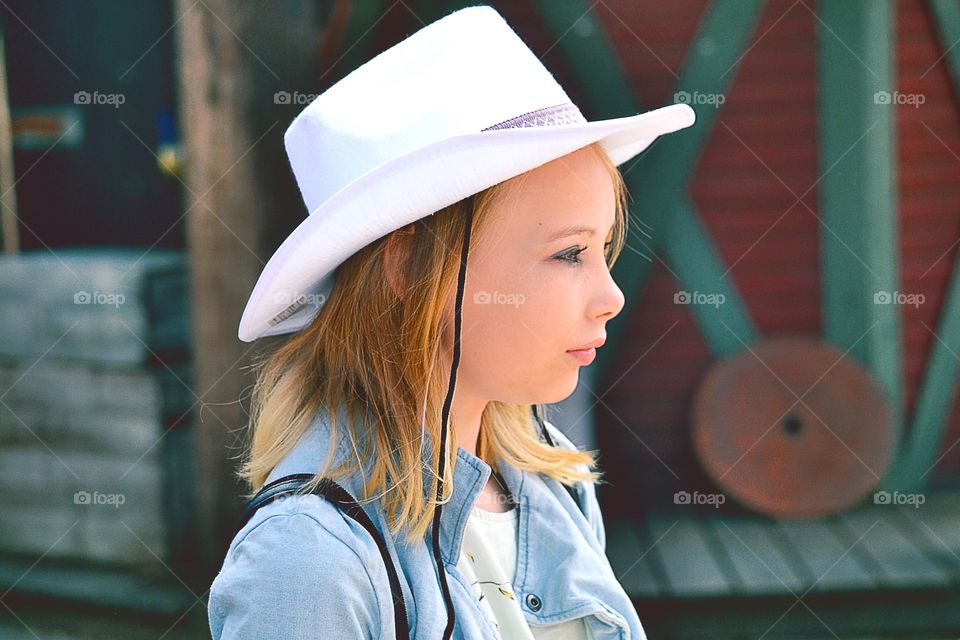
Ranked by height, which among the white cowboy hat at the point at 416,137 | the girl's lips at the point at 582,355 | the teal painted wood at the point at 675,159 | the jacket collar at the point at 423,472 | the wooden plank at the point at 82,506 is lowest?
A: the wooden plank at the point at 82,506

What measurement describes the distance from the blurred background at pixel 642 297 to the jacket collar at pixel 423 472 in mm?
1881

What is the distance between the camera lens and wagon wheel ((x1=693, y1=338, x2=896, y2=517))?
12.1 feet

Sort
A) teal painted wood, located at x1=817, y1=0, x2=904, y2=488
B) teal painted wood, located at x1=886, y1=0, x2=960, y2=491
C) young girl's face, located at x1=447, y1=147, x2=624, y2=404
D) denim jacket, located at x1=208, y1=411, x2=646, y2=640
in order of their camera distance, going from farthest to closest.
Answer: teal painted wood, located at x1=886, y1=0, x2=960, y2=491 → teal painted wood, located at x1=817, y1=0, x2=904, y2=488 → young girl's face, located at x1=447, y1=147, x2=624, y2=404 → denim jacket, located at x1=208, y1=411, x2=646, y2=640

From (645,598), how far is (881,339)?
1333 mm

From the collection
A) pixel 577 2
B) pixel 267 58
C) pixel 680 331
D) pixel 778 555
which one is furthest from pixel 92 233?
pixel 778 555

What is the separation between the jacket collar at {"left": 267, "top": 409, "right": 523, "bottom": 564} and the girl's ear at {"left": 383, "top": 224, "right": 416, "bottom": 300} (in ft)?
0.58

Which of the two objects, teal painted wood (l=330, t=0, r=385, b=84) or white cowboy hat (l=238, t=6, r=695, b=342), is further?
teal painted wood (l=330, t=0, r=385, b=84)

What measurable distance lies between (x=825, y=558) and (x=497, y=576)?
249cm

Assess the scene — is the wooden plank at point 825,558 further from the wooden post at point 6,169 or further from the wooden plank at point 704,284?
the wooden post at point 6,169

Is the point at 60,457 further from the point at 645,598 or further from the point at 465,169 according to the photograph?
the point at 465,169

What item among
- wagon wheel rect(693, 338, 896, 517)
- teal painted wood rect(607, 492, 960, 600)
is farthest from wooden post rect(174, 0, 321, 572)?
wagon wheel rect(693, 338, 896, 517)

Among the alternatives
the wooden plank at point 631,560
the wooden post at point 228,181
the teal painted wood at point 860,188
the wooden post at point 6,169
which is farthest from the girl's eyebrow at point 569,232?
the wooden post at point 6,169

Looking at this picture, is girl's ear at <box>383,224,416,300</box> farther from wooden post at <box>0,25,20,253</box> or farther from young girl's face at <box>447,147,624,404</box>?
wooden post at <box>0,25,20,253</box>

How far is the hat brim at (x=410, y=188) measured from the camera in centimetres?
118
